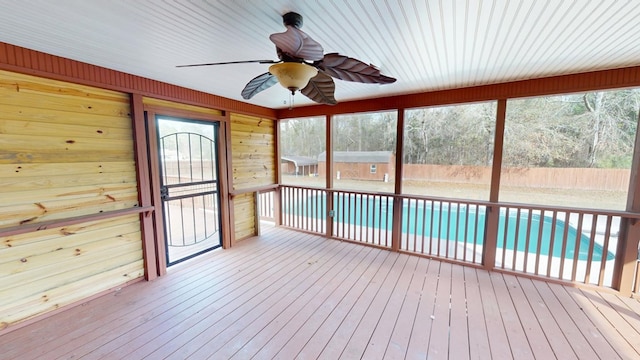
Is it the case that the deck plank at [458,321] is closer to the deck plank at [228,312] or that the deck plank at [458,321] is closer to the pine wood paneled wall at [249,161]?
the deck plank at [228,312]

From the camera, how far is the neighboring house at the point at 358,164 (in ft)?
13.1

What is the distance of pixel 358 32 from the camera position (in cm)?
170

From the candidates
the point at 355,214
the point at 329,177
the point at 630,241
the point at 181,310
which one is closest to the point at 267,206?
the point at 329,177

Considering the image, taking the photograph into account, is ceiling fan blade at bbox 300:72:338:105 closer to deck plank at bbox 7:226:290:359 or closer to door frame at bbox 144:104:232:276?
door frame at bbox 144:104:232:276

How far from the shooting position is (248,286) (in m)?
2.68

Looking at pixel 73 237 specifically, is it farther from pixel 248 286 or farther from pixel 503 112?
pixel 503 112

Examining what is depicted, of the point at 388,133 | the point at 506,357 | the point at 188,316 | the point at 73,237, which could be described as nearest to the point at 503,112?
the point at 388,133

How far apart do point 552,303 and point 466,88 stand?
259 cm

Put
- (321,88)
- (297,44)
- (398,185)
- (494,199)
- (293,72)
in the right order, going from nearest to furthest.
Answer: (297,44) < (293,72) < (321,88) < (494,199) < (398,185)

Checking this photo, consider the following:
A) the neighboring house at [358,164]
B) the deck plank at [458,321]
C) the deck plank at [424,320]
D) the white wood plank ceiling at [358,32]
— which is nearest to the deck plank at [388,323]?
the deck plank at [424,320]

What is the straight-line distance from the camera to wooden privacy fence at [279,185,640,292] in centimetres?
264

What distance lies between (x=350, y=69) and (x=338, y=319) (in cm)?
211

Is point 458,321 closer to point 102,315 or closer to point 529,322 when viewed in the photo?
point 529,322

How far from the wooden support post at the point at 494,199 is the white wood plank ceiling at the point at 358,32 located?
0.57 meters
